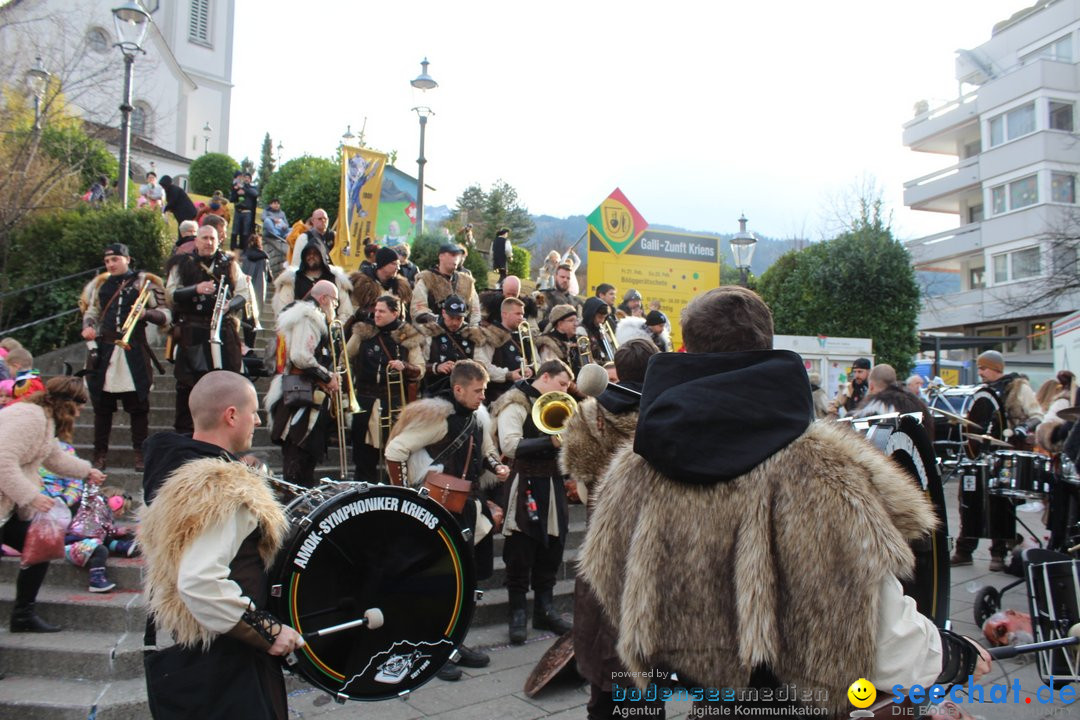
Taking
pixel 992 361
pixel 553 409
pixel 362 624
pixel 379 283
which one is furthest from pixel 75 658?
pixel 992 361

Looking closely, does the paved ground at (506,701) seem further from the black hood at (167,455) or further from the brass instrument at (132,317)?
the brass instrument at (132,317)

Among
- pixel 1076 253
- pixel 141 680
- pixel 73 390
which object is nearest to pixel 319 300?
pixel 73 390

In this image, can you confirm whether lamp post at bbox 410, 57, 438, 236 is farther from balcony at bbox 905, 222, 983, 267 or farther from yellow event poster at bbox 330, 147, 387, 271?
balcony at bbox 905, 222, 983, 267

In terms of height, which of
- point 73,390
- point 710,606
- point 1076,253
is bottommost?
point 710,606

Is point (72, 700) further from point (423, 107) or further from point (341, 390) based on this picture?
point (423, 107)

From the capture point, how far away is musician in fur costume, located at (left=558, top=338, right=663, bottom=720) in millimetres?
3148

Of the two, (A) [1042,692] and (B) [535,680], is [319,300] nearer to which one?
(B) [535,680]

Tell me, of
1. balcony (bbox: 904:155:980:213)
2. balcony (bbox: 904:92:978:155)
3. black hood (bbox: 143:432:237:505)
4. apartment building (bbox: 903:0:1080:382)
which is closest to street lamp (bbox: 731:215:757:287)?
black hood (bbox: 143:432:237:505)

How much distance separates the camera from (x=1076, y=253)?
866 inches

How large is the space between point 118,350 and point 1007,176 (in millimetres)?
39500

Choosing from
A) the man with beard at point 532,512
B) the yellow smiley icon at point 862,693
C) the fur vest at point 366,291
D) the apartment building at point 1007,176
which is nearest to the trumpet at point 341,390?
the fur vest at point 366,291

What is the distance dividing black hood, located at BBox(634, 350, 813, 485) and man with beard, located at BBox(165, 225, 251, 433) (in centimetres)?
618

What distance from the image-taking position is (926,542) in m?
2.68

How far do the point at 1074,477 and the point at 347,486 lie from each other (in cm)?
563
